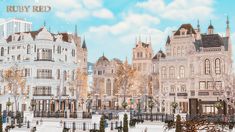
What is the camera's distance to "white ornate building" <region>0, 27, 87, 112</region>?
62.3m

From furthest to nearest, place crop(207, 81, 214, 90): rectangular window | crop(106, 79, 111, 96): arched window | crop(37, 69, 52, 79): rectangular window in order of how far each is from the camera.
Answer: crop(106, 79, 111, 96): arched window
crop(37, 69, 52, 79): rectangular window
crop(207, 81, 214, 90): rectangular window

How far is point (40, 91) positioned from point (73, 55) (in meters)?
12.2

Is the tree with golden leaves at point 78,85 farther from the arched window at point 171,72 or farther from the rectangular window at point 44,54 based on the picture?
the arched window at point 171,72

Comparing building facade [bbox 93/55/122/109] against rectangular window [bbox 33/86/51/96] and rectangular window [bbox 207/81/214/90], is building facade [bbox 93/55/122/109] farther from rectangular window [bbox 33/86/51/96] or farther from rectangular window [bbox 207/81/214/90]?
rectangular window [bbox 207/81/214/90]

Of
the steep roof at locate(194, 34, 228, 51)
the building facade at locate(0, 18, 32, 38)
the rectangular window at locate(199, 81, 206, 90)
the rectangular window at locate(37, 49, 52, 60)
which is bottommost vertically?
the rectangular window at locate(199, 81, 206, 90)

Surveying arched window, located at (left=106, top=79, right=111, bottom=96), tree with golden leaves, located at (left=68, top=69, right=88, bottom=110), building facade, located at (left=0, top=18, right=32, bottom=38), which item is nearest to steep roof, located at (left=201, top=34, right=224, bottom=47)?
tree with golden leaves, located at (left=68, top=69, right=88, bottom=110)

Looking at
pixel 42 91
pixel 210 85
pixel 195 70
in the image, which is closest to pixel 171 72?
pixel 195 70

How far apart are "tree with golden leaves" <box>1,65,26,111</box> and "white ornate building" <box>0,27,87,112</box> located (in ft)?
2.57

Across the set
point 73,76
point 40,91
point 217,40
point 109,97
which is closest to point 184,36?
point 217,40

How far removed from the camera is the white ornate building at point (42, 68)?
6228 centimetres

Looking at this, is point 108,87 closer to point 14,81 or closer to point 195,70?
point 14,81

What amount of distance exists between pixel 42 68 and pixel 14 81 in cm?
533

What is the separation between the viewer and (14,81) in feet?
202

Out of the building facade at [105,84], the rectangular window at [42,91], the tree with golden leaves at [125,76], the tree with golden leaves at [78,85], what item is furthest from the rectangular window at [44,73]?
the building facade at [105,84]
